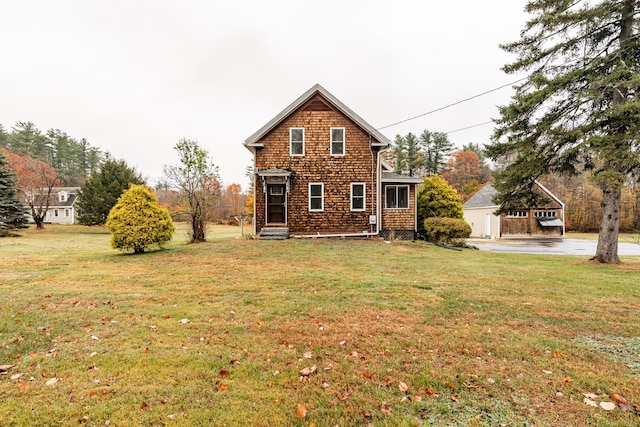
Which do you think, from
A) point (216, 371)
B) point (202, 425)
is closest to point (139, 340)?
point (216, 371)

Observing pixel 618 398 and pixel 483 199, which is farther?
pixel 483 199

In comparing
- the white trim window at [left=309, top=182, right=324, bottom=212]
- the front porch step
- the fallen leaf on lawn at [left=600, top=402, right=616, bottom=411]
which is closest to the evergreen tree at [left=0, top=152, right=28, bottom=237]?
the front porch step

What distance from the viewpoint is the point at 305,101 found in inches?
620

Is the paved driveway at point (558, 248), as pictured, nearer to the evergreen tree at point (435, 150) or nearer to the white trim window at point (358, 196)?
the white trim window at point (358, 196)

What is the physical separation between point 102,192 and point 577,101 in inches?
1408

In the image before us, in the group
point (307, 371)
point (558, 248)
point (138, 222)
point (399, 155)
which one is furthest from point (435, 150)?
point (307, 371)

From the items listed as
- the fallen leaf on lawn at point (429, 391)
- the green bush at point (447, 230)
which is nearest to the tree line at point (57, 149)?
the green bush at point (447, 230)

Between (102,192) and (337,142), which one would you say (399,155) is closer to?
(337,142)

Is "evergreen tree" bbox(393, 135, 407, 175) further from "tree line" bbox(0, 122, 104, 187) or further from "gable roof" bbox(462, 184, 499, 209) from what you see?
"tree line" bbox(0, 122, 104, 187)

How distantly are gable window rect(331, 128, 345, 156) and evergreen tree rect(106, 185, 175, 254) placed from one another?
29.2 ft

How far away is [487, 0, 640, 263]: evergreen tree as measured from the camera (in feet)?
29.7

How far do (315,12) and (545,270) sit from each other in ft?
59.3

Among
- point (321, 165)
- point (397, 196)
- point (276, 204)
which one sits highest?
point (321, 165)

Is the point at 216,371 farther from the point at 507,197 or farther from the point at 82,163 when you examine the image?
the point at 82,163
